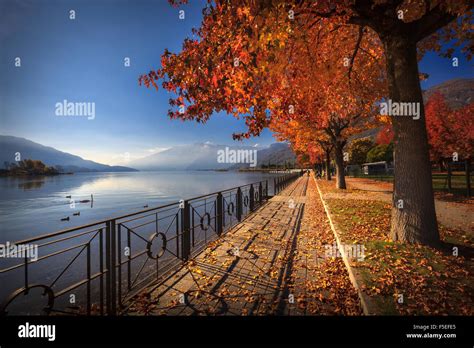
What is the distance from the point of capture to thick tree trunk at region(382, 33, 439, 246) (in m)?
5.48

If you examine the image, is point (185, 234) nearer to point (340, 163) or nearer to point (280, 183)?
point (340, 163)

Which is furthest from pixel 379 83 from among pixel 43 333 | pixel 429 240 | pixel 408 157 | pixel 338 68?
pixel 43 333

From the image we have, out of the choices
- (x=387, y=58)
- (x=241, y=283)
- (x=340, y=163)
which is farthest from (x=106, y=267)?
(x=340, y=163)

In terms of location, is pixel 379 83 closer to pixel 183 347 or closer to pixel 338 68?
pixel 338 68

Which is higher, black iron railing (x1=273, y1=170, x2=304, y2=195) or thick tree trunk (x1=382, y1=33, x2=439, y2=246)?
thick tree trunk (x1=382, y1=33, x2=439, y2=246)

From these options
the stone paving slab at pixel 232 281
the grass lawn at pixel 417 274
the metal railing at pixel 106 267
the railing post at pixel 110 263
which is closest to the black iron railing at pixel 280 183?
the metal railing at pixel 106 267

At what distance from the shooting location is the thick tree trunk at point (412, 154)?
216 inches

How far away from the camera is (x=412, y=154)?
5.49 meters

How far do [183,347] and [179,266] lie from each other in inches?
109

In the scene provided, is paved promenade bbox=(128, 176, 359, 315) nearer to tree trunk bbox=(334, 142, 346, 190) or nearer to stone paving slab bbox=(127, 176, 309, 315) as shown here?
stone paving slab bbox=(127, 176, 309, 315)

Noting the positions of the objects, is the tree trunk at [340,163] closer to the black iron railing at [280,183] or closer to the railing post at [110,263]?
the black iron railing at [280,183]

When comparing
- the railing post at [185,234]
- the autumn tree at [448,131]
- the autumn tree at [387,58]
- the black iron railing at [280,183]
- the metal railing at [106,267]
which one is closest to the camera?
the metal railing at [106,267]

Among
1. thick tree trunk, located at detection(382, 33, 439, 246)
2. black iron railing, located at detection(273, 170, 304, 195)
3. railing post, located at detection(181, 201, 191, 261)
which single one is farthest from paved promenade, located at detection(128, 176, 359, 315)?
black iron railing, located at detection(273, 170, 304, 195)

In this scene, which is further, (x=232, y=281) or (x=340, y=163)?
(x=340, y=163)
